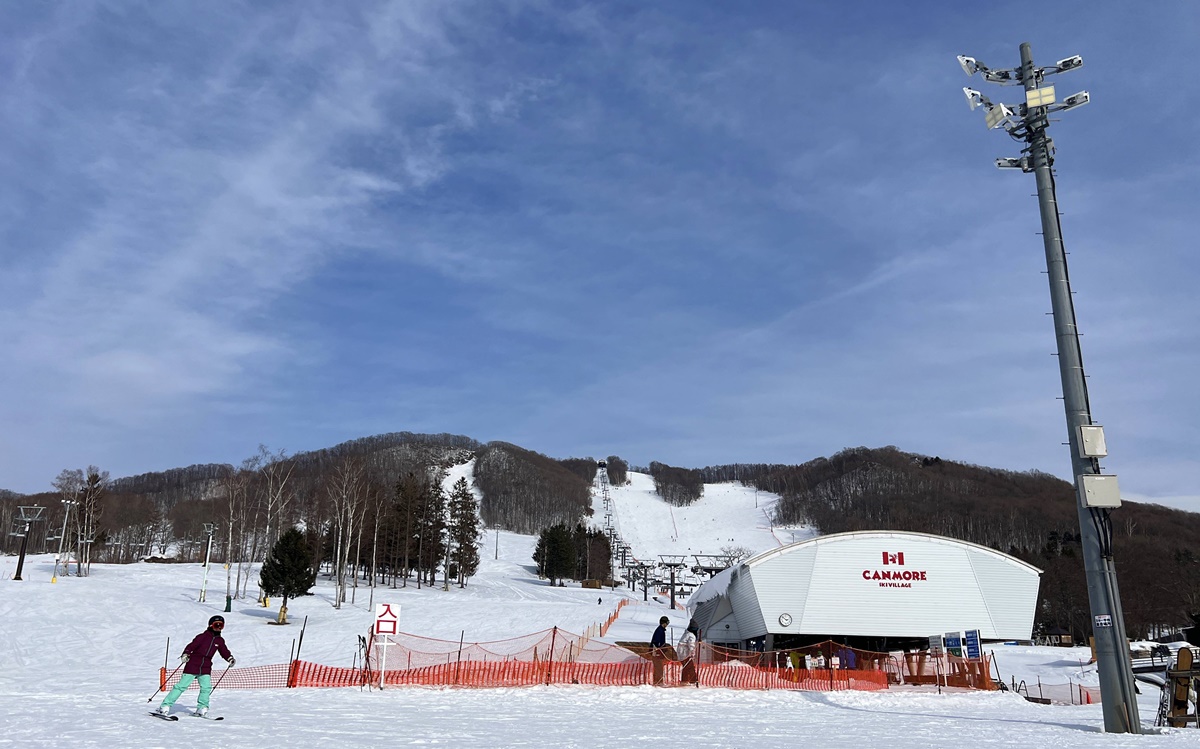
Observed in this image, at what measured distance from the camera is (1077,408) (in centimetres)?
1559

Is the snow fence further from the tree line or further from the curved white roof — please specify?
the tree line

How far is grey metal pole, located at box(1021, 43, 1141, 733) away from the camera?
13875 mm

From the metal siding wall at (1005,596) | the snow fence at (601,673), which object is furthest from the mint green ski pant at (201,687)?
the metal siding wall at (1005,596)

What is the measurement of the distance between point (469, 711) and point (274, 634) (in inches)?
1043

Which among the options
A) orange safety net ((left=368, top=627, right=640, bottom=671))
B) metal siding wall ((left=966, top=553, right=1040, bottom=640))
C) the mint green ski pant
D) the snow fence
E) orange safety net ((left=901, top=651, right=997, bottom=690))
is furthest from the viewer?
metal siding wall ((left=966, top=553, right=1040, bottom=640))

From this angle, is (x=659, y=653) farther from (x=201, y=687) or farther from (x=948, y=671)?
(x=201, y=687)

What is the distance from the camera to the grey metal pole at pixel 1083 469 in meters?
13.9

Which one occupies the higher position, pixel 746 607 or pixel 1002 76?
pixel 1002 76

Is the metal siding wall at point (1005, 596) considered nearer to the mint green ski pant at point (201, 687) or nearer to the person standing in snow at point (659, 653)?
the person standing in snow at point (659, 653)

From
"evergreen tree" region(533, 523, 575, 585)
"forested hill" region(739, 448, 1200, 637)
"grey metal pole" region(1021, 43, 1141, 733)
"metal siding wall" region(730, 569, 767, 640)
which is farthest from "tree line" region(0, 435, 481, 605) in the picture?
"forested hill" region(739, 448, 1200, 637)

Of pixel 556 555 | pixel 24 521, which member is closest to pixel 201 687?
pixel 24 521

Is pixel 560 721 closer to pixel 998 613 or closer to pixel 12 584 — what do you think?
pixel 998 613

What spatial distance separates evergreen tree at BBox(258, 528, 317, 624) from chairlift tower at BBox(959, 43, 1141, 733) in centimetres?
4126

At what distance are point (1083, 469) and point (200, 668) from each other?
1568 centimetres
